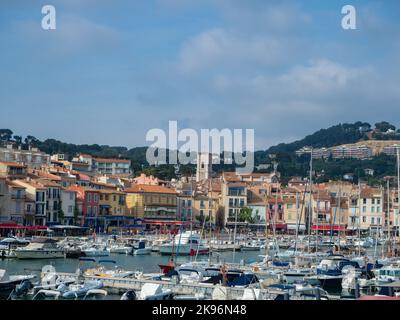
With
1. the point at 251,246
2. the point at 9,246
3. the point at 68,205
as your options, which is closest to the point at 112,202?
the point at 68,205

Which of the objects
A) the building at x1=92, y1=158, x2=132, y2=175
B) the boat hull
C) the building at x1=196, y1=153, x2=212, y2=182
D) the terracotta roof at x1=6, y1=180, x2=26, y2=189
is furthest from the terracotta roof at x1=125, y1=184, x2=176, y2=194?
the boat hull

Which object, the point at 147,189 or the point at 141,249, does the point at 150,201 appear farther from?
the point at 141,249

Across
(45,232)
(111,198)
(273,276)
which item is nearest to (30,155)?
(111,198)

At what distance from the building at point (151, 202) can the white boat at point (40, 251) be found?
69.6 ft

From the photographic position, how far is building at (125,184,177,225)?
164 ft

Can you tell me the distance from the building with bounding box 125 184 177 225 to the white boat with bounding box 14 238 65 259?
69.6 ft

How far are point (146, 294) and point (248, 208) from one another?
4247cm

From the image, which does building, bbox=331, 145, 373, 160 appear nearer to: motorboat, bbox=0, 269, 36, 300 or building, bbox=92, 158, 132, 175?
building, bbox=92, 158, 132, 175

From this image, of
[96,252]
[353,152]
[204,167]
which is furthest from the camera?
[353,152]

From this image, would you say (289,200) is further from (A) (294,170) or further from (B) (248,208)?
(A) (294,170)

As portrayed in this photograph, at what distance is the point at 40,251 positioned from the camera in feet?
90.7

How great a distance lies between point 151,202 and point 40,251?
23.0 metres

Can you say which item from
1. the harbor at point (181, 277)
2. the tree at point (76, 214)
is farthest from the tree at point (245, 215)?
the harbor at point (181, 277)

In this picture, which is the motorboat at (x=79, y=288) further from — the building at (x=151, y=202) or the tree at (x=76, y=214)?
the building at (x=151, y=202)
